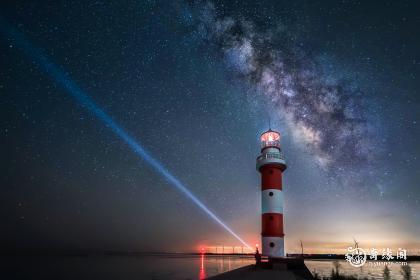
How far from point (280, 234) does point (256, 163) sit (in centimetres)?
638

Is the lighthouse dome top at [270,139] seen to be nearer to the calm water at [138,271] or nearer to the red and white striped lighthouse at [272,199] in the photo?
the red and white striped lighthouse at [272,199]

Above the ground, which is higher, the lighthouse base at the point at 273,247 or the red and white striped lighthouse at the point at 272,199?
the red and white striped lighthouse at the point at 272,199

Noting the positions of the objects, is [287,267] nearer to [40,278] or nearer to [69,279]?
[69,279]

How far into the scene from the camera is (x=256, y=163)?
28047 mm

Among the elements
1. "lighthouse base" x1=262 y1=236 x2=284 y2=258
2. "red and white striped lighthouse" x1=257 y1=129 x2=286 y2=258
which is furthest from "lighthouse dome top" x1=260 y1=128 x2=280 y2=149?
"lighthouse base" x1=262 y1=236 x2=284 y2=258

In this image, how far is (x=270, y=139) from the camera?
28906mm

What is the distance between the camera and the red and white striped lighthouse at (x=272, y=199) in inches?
984

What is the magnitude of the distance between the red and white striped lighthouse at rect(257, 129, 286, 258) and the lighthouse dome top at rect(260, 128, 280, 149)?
0.18 meters

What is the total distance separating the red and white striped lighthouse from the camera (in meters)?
25.0

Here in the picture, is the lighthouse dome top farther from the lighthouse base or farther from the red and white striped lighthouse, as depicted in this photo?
the lighthouse base

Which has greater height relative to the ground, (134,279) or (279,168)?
(279,168)

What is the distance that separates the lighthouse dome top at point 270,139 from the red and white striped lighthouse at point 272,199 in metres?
0.18

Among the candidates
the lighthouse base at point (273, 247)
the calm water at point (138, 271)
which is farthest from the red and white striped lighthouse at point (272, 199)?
the calm water at point (138, 271)

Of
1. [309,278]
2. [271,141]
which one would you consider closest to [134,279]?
[271,141]
